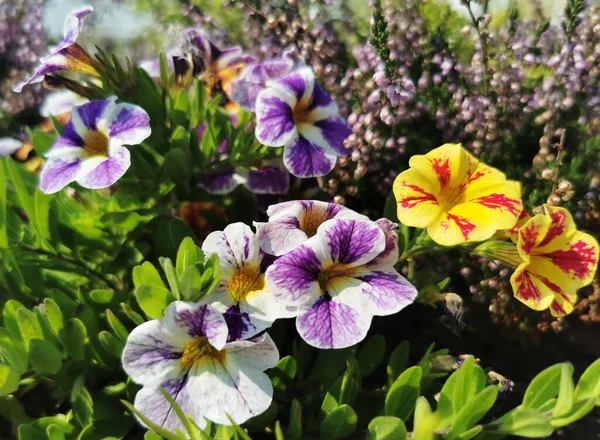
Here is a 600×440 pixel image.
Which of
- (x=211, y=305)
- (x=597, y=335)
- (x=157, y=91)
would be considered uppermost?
(x=157, y=91)

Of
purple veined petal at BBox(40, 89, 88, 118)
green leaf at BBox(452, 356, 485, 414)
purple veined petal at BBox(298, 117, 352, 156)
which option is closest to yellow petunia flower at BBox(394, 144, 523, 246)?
green leaf at BBox(452, 356, 485, 414)

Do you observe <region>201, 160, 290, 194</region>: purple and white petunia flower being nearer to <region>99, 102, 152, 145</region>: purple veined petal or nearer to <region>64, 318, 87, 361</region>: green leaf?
<region>99, 102, 152, 145</region>: purple veined petal

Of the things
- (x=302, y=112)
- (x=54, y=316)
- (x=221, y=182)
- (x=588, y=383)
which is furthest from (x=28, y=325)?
(x=588, y=383)

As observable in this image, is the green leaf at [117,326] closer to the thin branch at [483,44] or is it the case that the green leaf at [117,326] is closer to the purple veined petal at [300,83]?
the purple veined petal at [300,83]

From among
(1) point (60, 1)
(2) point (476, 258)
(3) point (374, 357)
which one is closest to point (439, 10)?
(2) point (476, 258)

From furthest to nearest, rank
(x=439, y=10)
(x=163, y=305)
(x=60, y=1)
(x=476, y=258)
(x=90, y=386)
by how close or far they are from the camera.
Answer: (x=60, y=1), (x=439, y=10), (x=476, y=258), (x=90, y=386), (x=163, y=305)

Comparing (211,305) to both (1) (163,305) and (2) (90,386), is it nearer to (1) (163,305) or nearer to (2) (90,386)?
(1) (163,305)

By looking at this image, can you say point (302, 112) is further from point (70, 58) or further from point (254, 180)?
point (70, 58)
